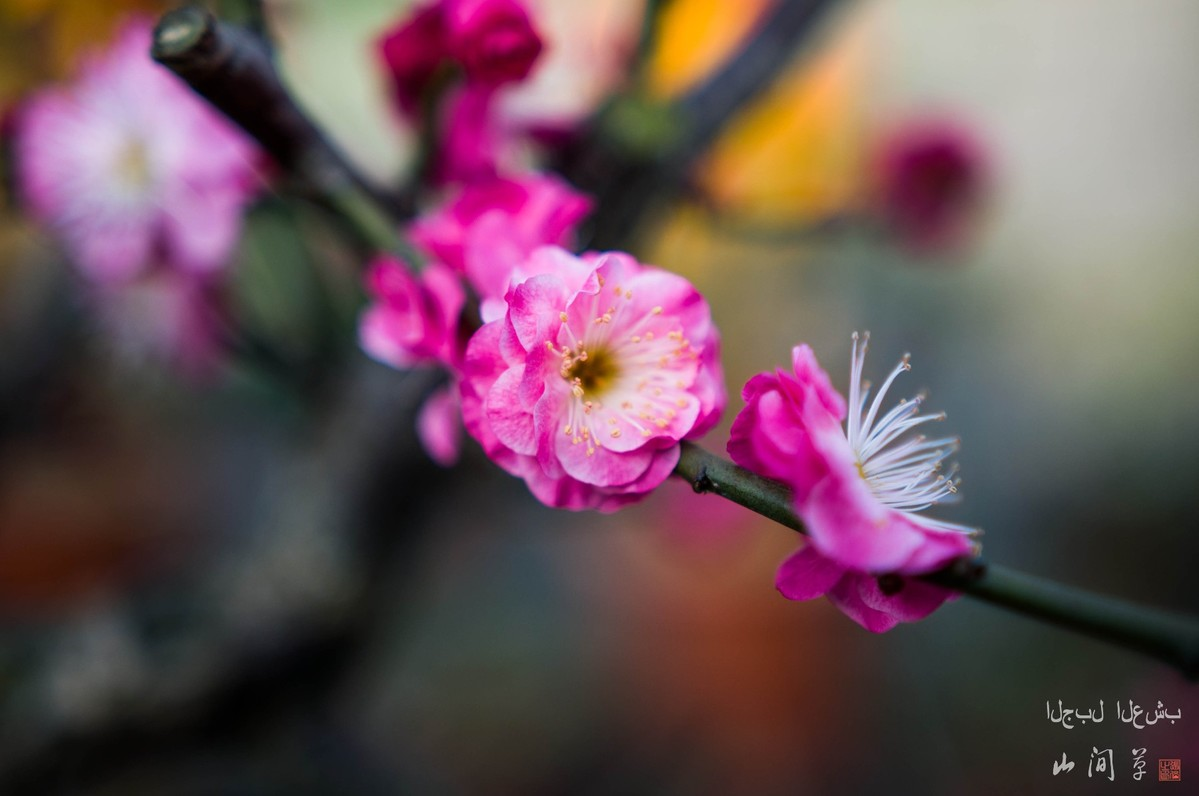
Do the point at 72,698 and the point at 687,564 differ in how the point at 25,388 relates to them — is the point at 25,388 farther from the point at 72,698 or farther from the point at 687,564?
the point at 687,564

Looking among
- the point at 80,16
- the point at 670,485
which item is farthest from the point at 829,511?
the point at 670,485

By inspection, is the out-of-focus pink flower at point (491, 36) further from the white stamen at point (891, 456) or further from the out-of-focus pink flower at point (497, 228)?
the white stamen at point (891, 456)

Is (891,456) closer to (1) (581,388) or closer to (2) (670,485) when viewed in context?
(1) (581,388)

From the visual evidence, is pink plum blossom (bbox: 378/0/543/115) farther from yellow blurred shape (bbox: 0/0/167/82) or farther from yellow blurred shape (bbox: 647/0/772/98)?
yellow blurred shape (bbox: 647/0/772/98)

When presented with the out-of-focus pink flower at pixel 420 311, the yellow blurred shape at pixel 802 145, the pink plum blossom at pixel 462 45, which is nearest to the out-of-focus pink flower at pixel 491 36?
Result: the pink plum blossom at pixel 462 45

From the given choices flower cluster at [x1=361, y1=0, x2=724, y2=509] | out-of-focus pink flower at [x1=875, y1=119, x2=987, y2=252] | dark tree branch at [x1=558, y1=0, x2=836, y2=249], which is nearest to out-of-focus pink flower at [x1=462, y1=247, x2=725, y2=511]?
flower cluster at [x1=361, y1=0, x2=724, y2=509]

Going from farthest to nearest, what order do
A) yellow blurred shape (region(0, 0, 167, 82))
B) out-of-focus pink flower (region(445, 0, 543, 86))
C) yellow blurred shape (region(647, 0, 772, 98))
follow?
1. yellow blurred shape (region(647, 0, 772, 98))
2. yellow blurred shape (region(0, 0, 167, 82))
3. out-of-focus pink flower (region(445, 0, 543, 86))
